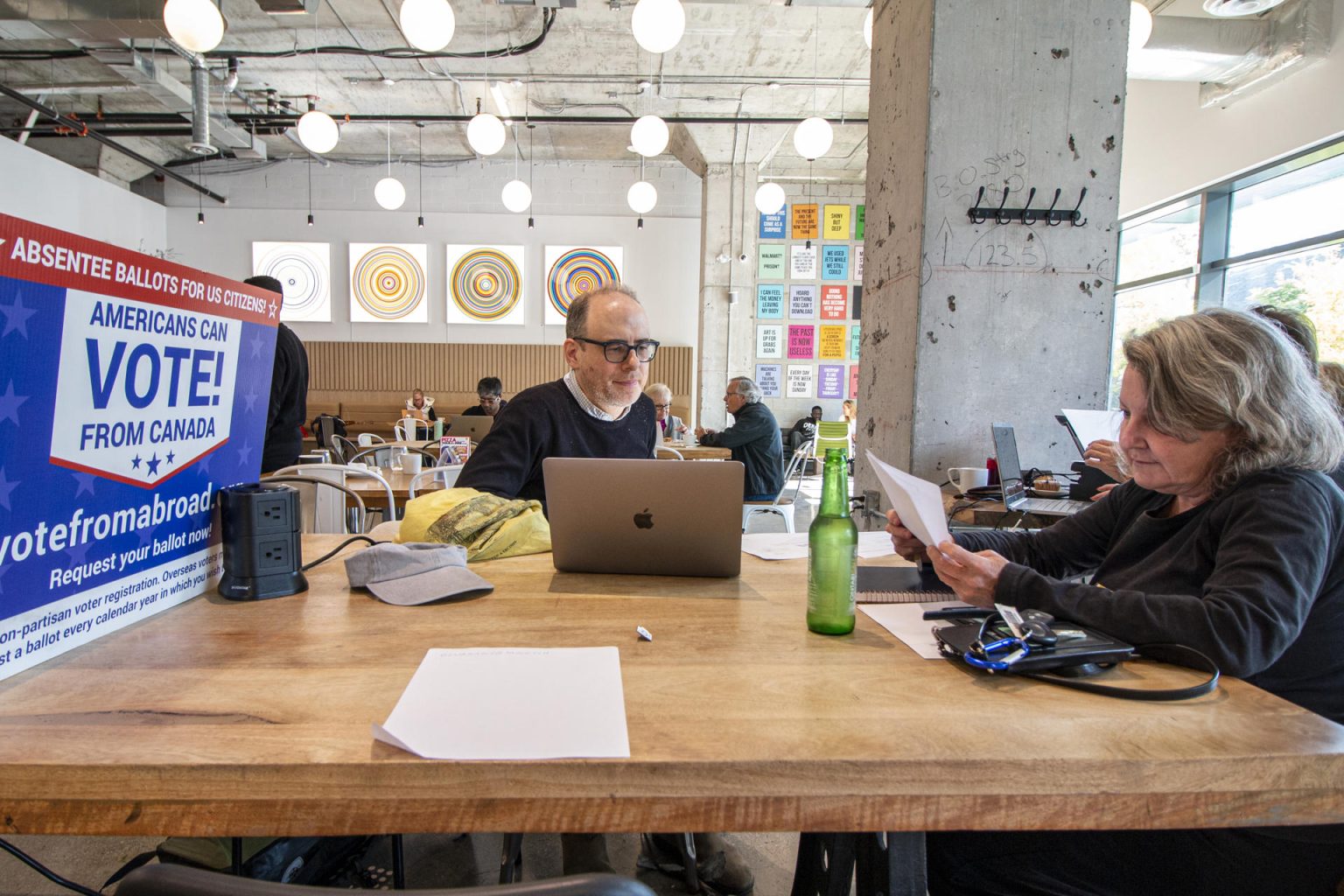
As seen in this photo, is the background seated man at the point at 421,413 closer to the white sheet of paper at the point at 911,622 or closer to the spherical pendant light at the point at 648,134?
the spherical pendant light at the point at 648,134

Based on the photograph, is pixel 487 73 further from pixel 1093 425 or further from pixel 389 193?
pixel 1093 425

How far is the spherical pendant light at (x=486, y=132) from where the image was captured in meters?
5.47

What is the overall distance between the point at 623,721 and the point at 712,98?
30.1ft

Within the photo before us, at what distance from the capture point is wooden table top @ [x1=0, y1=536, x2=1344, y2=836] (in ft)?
2.16

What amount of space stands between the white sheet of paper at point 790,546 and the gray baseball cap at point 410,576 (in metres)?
0.57

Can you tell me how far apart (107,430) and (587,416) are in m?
1.27

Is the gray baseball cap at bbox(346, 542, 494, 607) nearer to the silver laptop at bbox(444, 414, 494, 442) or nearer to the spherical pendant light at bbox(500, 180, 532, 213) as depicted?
the silver laptop at bbox(444, 414, 494, 442)

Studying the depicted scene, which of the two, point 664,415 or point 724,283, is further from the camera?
point 724,283

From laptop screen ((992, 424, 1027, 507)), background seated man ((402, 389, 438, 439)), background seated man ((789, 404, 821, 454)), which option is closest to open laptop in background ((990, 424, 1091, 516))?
laptop screen ((992, 424, 1027, 507))

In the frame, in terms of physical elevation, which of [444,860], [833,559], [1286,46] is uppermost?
[1286,46]

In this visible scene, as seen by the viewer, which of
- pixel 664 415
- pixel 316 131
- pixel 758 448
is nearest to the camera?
pixel 758 448

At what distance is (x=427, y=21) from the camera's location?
12.1 feet

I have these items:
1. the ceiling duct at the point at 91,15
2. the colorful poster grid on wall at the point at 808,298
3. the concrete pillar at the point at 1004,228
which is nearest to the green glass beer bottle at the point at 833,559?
the concrete pillar at the point at 1004,228

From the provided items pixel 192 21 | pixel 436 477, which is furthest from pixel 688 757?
pixel 192 21
